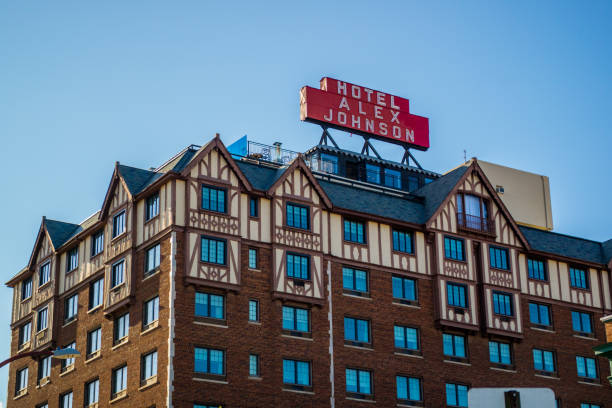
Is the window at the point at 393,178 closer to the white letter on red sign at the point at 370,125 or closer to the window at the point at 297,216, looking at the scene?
the white letter on red sign at the point at 370,125

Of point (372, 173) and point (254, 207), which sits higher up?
point (372, 173)

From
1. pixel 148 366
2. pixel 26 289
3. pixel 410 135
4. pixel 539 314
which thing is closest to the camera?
pixel 148 366

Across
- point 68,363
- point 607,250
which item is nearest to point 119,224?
point 68,363

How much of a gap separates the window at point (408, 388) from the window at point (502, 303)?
8398 millimetres

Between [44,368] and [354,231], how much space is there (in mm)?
23238

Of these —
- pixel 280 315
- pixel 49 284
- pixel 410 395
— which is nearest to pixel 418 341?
pixel 410 395

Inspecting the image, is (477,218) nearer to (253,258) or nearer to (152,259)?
(253,258)

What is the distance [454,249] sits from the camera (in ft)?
211

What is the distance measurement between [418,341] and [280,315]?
33.2 ft

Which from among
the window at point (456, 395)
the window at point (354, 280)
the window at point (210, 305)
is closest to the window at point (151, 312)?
the window at point (210, 305)

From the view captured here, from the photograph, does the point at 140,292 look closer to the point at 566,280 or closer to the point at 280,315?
the point at 280,315

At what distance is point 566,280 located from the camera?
227 feet

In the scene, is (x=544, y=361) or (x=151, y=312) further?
(x=544, y=361)

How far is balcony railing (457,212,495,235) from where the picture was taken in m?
65.1
